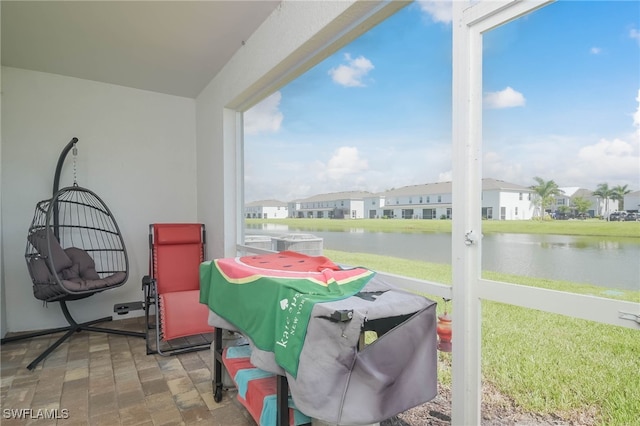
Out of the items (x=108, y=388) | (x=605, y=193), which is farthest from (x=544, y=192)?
(x=108, y=388)

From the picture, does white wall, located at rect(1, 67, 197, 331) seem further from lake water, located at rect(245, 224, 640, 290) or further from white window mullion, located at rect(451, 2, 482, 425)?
white window mullion, located at rect(451, 2, 482, 425)

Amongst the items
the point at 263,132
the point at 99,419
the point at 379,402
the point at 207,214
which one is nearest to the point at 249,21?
the point at 263,132

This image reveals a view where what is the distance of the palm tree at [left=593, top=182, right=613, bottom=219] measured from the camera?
1.10 meters

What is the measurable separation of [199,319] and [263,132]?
1734 mm

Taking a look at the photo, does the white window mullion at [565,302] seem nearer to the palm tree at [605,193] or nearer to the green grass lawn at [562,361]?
the green grass lawn at [562,361]

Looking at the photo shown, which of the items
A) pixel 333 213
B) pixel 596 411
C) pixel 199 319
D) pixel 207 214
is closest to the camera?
pixel 596 411

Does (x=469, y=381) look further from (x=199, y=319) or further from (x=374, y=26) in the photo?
(x=199, y=319)

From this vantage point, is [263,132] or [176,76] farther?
[176,76]

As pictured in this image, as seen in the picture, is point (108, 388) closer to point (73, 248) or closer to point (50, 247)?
point (50, 247)

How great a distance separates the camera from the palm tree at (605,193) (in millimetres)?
1102

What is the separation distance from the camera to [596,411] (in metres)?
1.09

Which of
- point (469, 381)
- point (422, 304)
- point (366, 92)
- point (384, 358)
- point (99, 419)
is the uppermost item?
point (366, 92)

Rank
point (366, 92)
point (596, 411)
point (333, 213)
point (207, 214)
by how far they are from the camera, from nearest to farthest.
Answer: point (596, 411) → point (366, 92) → point (333, 213) → point (207, 214)

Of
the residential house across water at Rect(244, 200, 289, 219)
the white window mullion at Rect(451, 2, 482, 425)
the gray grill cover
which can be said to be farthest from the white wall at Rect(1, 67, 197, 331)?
the white window mullion at Rect(451, 2, 482, 425)
